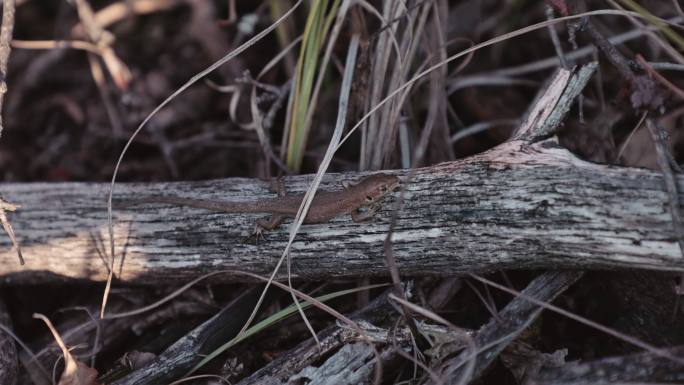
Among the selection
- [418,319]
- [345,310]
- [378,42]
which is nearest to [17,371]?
[345,310]

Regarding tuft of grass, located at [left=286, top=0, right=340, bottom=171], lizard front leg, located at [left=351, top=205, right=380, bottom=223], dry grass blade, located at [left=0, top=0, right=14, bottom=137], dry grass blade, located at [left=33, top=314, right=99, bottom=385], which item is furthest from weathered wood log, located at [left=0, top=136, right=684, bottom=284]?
dry grass blade, located at [left=0, top=0, right=14, bottom=137]

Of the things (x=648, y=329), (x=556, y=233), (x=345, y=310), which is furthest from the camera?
(x=345, y=310)

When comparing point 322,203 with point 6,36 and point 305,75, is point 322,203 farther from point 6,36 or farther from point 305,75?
point 6,36

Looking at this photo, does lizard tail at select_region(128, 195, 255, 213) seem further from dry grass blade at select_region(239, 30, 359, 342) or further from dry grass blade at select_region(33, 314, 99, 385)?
dry grass blade at select_region(33, 314, 99, 385)

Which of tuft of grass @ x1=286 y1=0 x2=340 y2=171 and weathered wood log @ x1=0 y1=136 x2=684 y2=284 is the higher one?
tuft of grass @ x1=286 y1=0 x2=340 y2=171

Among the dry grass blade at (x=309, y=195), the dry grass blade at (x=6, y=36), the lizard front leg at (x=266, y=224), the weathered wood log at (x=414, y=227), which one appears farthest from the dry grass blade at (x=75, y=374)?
the dry grass blade at (x=6, y=36)

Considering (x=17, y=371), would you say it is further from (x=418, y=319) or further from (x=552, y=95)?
(x=552, y=95)
